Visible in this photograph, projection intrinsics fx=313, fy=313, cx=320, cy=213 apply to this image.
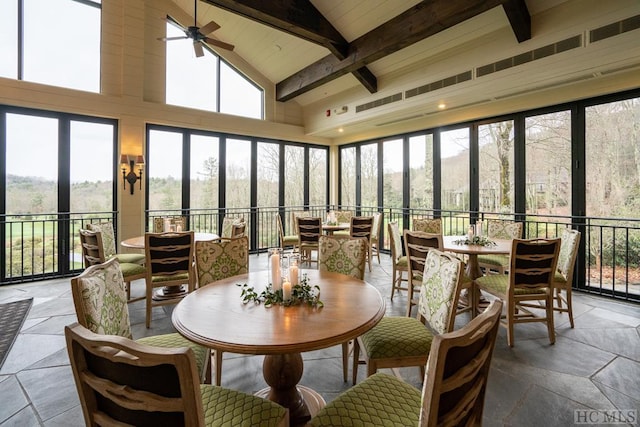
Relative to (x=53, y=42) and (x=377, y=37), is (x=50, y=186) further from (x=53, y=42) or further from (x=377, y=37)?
(x=377, y=37)

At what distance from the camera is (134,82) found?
5.31 m

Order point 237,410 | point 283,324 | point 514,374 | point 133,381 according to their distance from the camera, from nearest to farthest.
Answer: point 133,381 < point 237,410 < point 283,324 < point 514,374

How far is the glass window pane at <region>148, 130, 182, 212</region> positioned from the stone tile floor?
279 cm

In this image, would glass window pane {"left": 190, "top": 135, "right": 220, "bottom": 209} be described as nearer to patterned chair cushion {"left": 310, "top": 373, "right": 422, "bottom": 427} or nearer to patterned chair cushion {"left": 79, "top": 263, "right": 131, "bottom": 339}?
patterned chair cushion {"left": 79, "top": 263, "right": 131, "bottom": 339}

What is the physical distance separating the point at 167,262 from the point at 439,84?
14.6 feet

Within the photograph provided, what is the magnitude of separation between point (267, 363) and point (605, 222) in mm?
4673

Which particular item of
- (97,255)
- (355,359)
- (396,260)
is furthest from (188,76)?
(355,359)

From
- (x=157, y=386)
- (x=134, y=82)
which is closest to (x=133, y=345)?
(x=157, y=386)

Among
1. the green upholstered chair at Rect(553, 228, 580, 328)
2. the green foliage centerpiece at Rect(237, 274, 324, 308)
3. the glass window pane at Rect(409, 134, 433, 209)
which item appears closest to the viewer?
the green foliage centerpiece at Rect(237, 274, 324, 308)

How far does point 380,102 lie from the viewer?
222 inches

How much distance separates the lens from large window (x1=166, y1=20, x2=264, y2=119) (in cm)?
588

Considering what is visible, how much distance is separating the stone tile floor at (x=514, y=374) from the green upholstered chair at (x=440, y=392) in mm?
789

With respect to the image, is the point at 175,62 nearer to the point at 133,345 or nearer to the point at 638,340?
the point at 133,345
